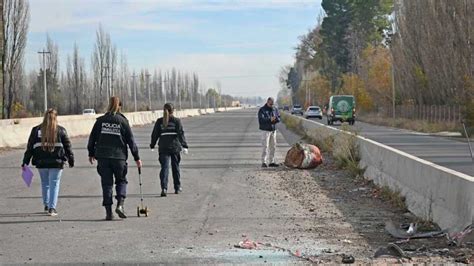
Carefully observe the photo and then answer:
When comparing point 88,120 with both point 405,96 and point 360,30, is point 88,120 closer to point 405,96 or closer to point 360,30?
point 405,96

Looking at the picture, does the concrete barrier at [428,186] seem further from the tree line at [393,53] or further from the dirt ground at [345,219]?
the tree line at [393,53]

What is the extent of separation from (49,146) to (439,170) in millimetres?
5893

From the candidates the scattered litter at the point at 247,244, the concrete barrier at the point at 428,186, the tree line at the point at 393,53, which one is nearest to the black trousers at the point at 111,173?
the scattered litter at the point at 247,244

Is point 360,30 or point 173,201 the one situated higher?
point 360,30

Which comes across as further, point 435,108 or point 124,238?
point 435,108

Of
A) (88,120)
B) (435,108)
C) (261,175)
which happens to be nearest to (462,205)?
(261,175)

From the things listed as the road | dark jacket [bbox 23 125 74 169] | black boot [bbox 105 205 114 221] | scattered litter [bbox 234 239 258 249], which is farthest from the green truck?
scattered litter [bbox 234 239 258 249]

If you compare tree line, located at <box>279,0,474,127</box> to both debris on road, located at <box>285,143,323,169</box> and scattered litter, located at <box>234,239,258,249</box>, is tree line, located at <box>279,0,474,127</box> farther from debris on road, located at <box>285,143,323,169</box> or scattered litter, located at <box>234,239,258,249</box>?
scattered litter, located at <box>234,239,258,249</box>

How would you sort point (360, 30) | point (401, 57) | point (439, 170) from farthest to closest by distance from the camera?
point (360, 30) → point (401, 57) → point (439, 170)

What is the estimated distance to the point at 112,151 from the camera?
36.5 ft

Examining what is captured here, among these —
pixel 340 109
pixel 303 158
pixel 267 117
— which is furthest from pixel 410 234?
pixel 340 109

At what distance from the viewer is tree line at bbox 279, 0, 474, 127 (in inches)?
1887

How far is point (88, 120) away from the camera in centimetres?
4456

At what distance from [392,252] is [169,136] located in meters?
7.06
